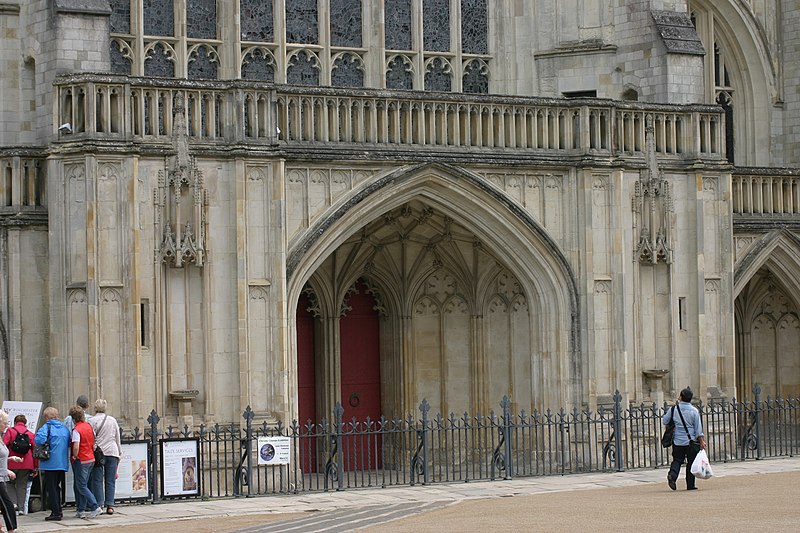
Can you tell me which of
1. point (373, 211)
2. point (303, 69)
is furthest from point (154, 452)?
point (303, 69)

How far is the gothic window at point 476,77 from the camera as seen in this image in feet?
99.0

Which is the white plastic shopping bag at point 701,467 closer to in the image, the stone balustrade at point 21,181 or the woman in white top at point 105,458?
the woman in white top at point 105,458

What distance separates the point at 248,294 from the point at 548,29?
8402 millimetres

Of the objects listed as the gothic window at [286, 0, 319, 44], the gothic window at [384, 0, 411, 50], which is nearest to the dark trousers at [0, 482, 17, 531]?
the gothic window at [286, 0, 319, 44]

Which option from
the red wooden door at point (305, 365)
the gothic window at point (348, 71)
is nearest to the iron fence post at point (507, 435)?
the red wooden door at point (305, 365)

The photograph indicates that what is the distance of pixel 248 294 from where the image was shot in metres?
24.9

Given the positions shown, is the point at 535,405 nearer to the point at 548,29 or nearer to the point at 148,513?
the point at 548,29

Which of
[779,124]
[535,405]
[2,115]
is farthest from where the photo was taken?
[779,124]

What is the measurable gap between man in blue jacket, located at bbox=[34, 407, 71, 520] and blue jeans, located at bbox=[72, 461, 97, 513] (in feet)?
0.57

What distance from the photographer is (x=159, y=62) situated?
27531mm

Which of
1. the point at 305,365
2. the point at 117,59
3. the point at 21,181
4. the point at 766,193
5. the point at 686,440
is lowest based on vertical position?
the point at 686,440

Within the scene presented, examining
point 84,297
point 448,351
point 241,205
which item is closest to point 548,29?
point 448,351

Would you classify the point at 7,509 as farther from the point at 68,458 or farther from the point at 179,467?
the point at 179,467

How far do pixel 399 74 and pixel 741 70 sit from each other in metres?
7.91
